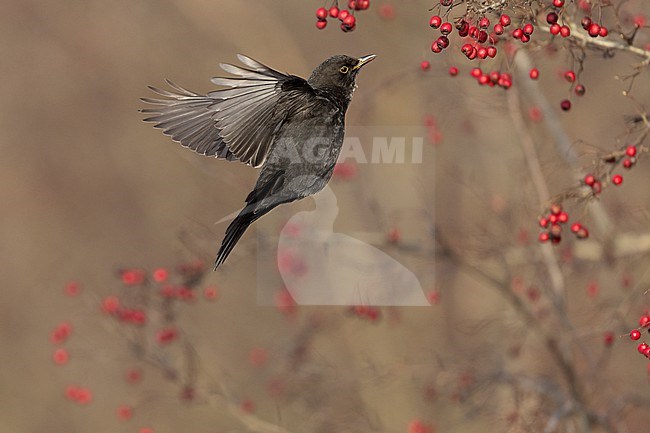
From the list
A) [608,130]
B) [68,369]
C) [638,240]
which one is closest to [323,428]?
[638,240]

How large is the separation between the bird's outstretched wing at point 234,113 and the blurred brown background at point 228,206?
4.66 feet

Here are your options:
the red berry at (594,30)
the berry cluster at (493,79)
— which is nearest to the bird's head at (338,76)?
the berry cluster at (493,79)

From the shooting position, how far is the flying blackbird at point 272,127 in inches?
147

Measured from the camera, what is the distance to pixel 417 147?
709 centimetres

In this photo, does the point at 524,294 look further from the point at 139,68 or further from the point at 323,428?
the point at 139,68

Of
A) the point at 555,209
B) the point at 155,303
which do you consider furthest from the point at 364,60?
the point at 155,303

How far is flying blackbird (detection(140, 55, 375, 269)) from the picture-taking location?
372 cm

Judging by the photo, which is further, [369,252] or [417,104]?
[417,104]

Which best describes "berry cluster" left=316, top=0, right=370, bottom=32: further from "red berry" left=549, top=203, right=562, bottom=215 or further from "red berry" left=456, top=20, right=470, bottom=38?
"red berry" left=549, top=203, right=562, bottom=215

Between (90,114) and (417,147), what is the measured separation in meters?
8.20

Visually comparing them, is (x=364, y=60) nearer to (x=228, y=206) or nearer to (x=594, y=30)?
(x=594, y=30)

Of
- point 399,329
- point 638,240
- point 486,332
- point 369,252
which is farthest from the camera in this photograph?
point 399,329

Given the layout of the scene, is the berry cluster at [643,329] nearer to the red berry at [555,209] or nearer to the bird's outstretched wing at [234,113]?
the red berry at [555,209]

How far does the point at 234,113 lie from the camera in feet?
12.3
